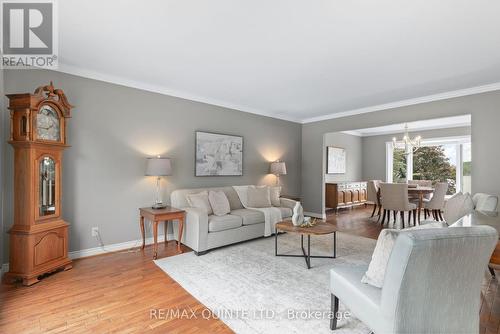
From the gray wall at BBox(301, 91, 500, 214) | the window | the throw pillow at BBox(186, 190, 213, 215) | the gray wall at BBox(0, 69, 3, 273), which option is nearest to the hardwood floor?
the gray wall at BBox(0, 69, 3, 273)

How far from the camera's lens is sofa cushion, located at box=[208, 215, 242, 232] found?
3469 mm

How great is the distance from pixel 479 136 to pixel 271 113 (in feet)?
Answer: 12.1

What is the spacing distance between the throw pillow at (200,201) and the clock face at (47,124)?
1832 mm

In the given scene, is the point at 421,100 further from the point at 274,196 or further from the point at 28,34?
the point at 28,34

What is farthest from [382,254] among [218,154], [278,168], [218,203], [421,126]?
[421,126]

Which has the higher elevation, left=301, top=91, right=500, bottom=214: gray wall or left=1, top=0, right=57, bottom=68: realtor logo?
left=1, top=0, right=57, bottom=68: realtor logo

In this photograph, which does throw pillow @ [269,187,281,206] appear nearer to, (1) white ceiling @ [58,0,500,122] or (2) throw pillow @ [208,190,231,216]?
(2) throw pillow @ [208,190,231,216]

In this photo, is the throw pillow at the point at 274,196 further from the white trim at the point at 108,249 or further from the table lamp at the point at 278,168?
the white trim at the point at 108,249

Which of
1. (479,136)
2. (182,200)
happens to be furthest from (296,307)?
(479,136)

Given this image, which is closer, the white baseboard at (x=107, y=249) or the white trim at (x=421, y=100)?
the white baseboard at (x=107, y=249)

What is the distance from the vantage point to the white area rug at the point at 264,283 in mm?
1911

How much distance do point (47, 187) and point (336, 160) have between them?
7119 millimetres

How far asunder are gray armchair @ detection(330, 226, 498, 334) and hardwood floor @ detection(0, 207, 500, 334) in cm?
102

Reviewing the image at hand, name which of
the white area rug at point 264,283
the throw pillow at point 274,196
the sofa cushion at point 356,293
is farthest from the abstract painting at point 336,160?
the sofa cushion at point 356,293
